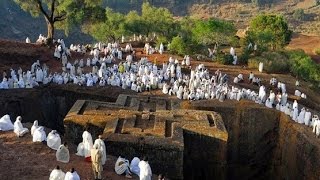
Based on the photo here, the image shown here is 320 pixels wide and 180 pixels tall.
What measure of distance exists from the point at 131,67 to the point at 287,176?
392 inches

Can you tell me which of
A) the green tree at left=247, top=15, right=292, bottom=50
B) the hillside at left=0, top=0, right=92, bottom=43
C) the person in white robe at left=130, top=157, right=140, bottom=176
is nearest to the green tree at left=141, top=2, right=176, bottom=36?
the green tree at left=247, top=15, right=292, bottom=50

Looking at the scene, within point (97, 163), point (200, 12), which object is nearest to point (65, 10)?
point (97, 163)

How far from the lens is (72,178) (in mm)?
11094

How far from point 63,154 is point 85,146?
861mm

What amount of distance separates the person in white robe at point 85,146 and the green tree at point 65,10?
16.1 metres

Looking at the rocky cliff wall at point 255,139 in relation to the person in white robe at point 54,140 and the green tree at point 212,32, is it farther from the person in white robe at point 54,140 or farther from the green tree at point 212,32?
the green tree at point 212,32

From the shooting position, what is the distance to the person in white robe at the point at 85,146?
43.7ft

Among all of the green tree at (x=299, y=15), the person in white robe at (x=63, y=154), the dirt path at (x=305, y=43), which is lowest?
the dirt path at (x=305, y=43)

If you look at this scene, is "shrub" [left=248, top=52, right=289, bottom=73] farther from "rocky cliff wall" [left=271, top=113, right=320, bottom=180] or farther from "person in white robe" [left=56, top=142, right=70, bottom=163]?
"person in white robe" [left=56, top=142, right=70, bottom=163]

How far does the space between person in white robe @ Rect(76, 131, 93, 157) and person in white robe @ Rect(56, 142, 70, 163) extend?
704 millimetres

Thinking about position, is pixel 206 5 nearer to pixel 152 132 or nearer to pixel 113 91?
pixel 113 91

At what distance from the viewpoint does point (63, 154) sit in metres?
12.7

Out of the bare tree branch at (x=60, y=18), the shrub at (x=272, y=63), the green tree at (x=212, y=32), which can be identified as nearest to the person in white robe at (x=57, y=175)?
the bare tree branch at (x=60, y=18)

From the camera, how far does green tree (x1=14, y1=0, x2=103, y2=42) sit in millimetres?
28359
